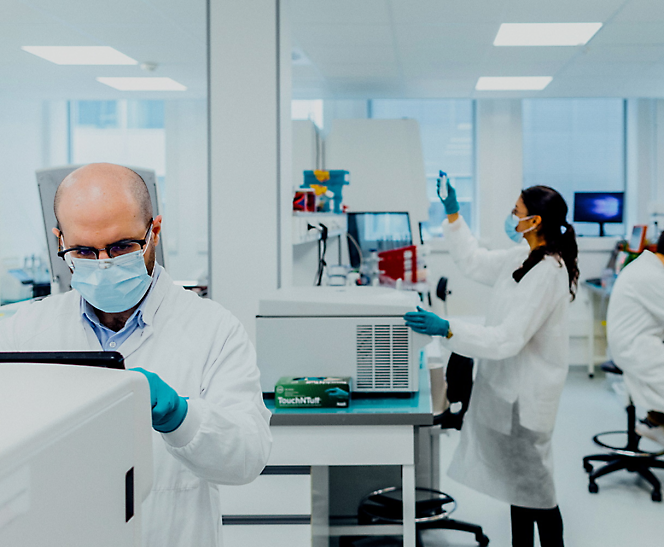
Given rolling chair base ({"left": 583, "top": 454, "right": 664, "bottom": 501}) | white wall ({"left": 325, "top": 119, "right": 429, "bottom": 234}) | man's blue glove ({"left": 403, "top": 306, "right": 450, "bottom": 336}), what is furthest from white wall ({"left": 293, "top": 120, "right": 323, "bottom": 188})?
man's blue glove ({"left": 403, "top": 306, "right": 450, "bottom": 336})

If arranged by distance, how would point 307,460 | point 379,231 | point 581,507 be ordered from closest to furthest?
1. point 307,460
2. point 581,507
3. point 379,231

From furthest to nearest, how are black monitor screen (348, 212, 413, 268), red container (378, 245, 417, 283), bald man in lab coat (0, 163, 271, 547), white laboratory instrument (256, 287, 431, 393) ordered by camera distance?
1. black monitor screen (348, 212, 413, 268)
2. red container (378, 245, 417, 283)
3. white laboratory instrument (256, 287, 431, 393)
4. bald man in lab coat (0, 163, 271, 547)

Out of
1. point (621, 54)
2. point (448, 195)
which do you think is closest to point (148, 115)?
point (621, 54)

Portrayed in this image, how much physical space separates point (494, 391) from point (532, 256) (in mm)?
488

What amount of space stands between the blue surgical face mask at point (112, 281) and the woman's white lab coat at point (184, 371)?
1.4 inches

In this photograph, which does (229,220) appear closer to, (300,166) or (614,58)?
(300,166)

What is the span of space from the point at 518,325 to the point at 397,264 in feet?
4.48

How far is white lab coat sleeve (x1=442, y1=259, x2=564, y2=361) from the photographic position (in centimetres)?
192

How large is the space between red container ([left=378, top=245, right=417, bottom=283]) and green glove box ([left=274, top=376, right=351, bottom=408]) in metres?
1.67

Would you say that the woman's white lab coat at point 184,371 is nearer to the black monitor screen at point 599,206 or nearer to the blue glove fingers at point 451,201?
the blue glove fingers at point 451,201

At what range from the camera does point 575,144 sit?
5777mm

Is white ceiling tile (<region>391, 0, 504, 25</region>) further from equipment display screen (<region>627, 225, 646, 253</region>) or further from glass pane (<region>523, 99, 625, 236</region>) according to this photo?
glass pane (<region>523, 99, 625, 236</region>)

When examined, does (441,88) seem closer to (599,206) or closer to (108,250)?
(599,206)

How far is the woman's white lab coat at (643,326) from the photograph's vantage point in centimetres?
228
